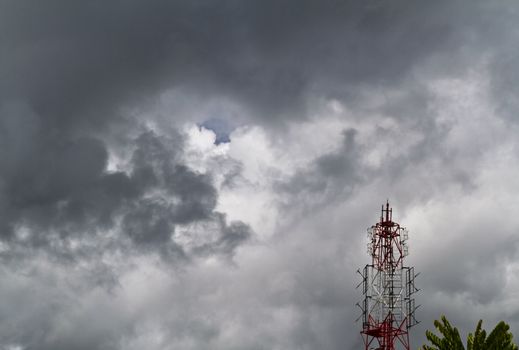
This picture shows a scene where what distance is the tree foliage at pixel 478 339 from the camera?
132 ft

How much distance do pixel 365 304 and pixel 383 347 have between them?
255 inches

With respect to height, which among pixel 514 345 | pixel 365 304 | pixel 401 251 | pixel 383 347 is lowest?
pixel 514 345

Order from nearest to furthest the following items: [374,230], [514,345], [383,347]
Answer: [514,345] → [383,347] → [374,230]

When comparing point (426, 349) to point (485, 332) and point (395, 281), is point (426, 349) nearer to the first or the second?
point (485, 332)

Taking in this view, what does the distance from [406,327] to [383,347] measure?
4.16 meters

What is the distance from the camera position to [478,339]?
134 feet

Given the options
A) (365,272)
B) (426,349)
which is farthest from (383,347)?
(426,349)

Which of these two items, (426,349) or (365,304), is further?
(365,304)

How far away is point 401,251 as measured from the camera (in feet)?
322

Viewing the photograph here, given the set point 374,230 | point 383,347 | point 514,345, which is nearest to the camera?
point 514,345

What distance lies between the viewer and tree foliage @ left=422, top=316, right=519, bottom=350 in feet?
132

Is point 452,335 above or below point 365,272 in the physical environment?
below

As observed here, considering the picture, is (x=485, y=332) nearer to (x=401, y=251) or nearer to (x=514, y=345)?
(x=514, y=345)

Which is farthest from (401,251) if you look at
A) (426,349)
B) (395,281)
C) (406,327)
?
(426,349)
